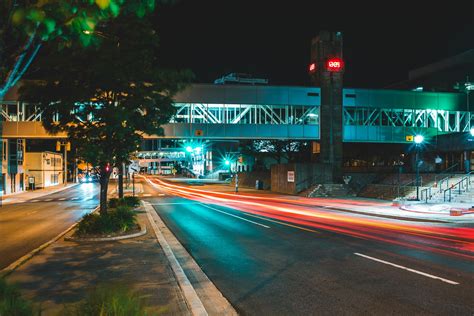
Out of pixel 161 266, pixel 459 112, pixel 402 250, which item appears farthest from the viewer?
pixel 459 112

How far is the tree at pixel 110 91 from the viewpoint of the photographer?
13727 mm

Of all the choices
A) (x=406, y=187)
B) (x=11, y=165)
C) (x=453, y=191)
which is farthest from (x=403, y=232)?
(x=11, y=165)

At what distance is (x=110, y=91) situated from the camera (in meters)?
15.1

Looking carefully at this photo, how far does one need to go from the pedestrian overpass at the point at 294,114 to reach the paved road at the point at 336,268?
2541cm

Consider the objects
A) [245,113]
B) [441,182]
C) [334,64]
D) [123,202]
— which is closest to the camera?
[123,202]

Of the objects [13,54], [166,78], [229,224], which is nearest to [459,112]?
[229,224]

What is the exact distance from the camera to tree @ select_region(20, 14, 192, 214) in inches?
540

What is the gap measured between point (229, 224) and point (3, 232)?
9.61m

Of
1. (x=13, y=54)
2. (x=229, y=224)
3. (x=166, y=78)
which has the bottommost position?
(x=229, y=224)

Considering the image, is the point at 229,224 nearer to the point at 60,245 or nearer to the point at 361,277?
the point at 60,245

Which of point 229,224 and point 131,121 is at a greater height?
point 131,121

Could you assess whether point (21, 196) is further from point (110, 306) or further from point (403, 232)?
point (110, 306)

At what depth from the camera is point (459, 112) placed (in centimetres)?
4862

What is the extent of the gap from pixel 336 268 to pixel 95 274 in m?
5.46
